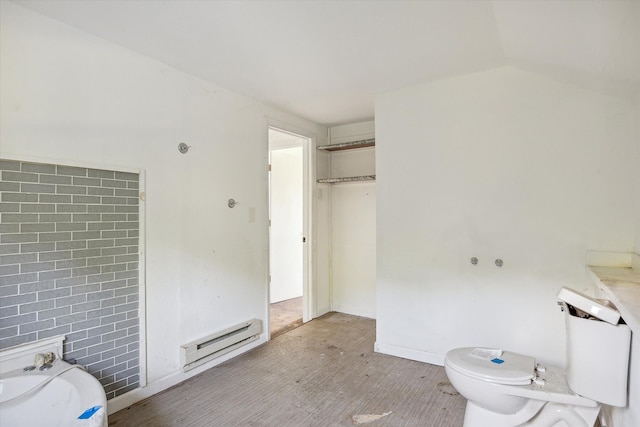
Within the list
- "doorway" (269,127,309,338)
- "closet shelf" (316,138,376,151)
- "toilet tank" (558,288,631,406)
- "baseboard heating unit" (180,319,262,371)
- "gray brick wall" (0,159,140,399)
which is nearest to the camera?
"toilet tank" (558,288,631,406)

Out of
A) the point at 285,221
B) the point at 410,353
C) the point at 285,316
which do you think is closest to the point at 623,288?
the point at 410,353

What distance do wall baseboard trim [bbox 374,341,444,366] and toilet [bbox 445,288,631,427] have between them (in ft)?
2.87

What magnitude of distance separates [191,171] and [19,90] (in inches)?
41.3

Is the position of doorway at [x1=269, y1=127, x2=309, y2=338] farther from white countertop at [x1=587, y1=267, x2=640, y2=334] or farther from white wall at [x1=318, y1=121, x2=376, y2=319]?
white countertop at [x1=587, y1=267, x2=640, y2=334]

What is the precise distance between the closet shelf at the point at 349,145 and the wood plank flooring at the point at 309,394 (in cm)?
201

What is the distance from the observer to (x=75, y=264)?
1.91m

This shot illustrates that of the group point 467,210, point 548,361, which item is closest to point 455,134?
point 467,210

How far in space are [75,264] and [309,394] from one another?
5.44 feet

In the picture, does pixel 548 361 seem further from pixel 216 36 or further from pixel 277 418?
pixel 216 36

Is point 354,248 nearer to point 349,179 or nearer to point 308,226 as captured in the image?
point 308,226

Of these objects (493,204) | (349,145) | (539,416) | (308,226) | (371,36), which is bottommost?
(539,416)

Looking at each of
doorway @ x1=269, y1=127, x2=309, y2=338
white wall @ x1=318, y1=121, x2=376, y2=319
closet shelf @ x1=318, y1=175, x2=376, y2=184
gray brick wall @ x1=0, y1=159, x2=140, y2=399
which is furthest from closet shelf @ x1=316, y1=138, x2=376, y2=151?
gray brick wall @ x1=0, y1=159, x2=140, y2=399

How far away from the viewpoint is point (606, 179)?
83.1 inches

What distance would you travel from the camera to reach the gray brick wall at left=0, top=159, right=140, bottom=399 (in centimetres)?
169
